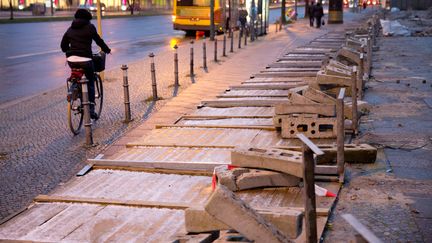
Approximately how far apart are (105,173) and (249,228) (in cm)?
384

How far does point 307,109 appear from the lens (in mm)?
9094

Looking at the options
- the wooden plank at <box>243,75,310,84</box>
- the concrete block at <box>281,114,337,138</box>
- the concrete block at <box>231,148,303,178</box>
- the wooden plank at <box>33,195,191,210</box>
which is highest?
the concrete block at <box>231,148,303,178</box>

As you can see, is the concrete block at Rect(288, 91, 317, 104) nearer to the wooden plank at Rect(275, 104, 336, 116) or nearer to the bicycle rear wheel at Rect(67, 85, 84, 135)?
the wooden plank at Rect(275, 104, 336, 116)

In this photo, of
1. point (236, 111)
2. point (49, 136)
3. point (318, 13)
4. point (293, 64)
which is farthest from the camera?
point (318, 13)

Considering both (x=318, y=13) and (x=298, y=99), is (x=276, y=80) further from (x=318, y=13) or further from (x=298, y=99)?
(x=318, y=13)

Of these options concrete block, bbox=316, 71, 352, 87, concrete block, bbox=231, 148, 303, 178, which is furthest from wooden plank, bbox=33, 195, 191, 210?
concrete block, bbox=316, 71, 352, 87

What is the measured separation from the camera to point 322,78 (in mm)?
11500

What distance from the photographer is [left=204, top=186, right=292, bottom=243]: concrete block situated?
424cm

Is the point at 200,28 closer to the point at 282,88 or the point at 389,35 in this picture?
the point at 389,35

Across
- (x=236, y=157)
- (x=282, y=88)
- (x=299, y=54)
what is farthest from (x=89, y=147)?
(x=299, y=54)

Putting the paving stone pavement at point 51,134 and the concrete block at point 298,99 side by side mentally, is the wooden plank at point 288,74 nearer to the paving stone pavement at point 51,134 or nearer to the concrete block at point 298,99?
the paving stone pavement at point 51,134

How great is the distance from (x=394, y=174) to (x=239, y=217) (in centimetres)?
362

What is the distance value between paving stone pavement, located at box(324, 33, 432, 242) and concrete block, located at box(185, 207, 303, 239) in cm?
73

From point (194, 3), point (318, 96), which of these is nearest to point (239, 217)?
point (318, 96)
